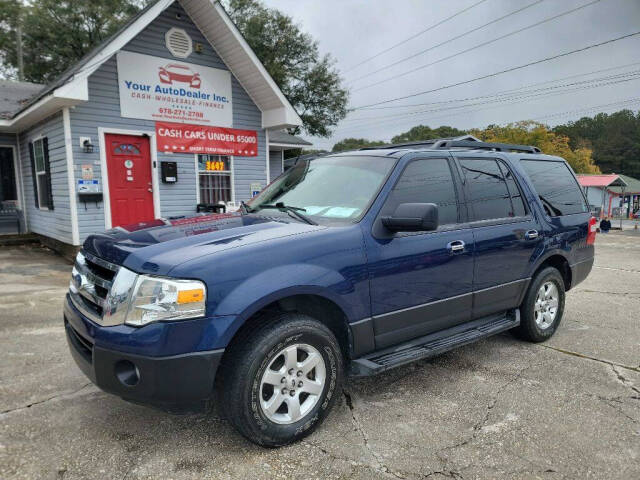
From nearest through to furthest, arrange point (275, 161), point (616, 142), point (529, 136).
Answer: point (275, 161)
point (529, 136)
point (616, 142)

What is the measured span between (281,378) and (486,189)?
2.45 meters

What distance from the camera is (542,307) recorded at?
4.38 metres

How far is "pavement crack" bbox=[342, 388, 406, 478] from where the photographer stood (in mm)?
2383

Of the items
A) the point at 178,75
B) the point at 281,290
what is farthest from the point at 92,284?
the point at 178,75

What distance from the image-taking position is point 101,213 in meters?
8.84

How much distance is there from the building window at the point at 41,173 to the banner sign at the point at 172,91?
2202 millimetres

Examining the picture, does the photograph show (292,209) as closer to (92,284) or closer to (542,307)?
(92,284)

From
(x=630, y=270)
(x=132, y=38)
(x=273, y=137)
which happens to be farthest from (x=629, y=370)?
(x=273, y=137)

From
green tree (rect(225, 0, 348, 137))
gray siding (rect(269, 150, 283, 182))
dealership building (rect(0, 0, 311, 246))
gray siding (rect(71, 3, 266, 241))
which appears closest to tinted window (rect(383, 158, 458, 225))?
gray siding (rect(71, 3, 266, 241))

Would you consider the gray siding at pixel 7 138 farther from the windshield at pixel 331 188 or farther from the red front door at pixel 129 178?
the windshield at pixel 331 188

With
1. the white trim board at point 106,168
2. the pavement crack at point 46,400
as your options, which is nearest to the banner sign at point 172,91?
the white trim board at point 106,168

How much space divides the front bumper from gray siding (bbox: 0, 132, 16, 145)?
11663mm

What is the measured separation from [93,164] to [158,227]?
669cm

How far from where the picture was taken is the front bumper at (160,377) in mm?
2193
